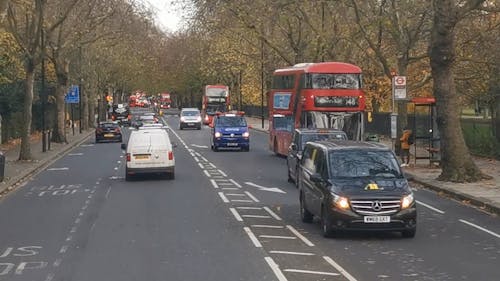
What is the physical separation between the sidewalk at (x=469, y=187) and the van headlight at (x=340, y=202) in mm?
5468

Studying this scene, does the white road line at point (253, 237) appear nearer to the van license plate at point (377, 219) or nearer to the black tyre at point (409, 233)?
the van license plate at point (377, 219)

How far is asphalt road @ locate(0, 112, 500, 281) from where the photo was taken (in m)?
11.7

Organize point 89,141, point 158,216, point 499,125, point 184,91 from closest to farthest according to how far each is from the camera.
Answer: point 158,216 → point 499,125 → point 89,141 → point 184,91

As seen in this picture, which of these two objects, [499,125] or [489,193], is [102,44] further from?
[489,193]

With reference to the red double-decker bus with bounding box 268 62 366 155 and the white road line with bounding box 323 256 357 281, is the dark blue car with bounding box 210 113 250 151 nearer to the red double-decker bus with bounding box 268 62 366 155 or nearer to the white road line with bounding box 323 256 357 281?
the red double-decker bus with bounding box 268 62 366 155

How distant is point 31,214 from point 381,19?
17882 millimetres

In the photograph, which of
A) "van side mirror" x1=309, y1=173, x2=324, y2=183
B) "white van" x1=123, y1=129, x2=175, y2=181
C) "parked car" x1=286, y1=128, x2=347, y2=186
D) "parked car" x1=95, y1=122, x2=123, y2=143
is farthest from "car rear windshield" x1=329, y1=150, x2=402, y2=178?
"parked car" x1=95, y1=122, x2=123, y2=143

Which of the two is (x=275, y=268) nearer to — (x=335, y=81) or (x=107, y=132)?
(x=335, y=81)

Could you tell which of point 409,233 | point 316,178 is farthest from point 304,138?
point 409,233

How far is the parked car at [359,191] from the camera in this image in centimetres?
1420

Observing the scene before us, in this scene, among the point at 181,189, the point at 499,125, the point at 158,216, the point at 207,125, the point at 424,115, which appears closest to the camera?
the point at 158,216

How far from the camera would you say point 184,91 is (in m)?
140

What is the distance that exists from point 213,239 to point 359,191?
2807 millimetres

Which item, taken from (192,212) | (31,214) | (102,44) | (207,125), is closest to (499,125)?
(192,212)
